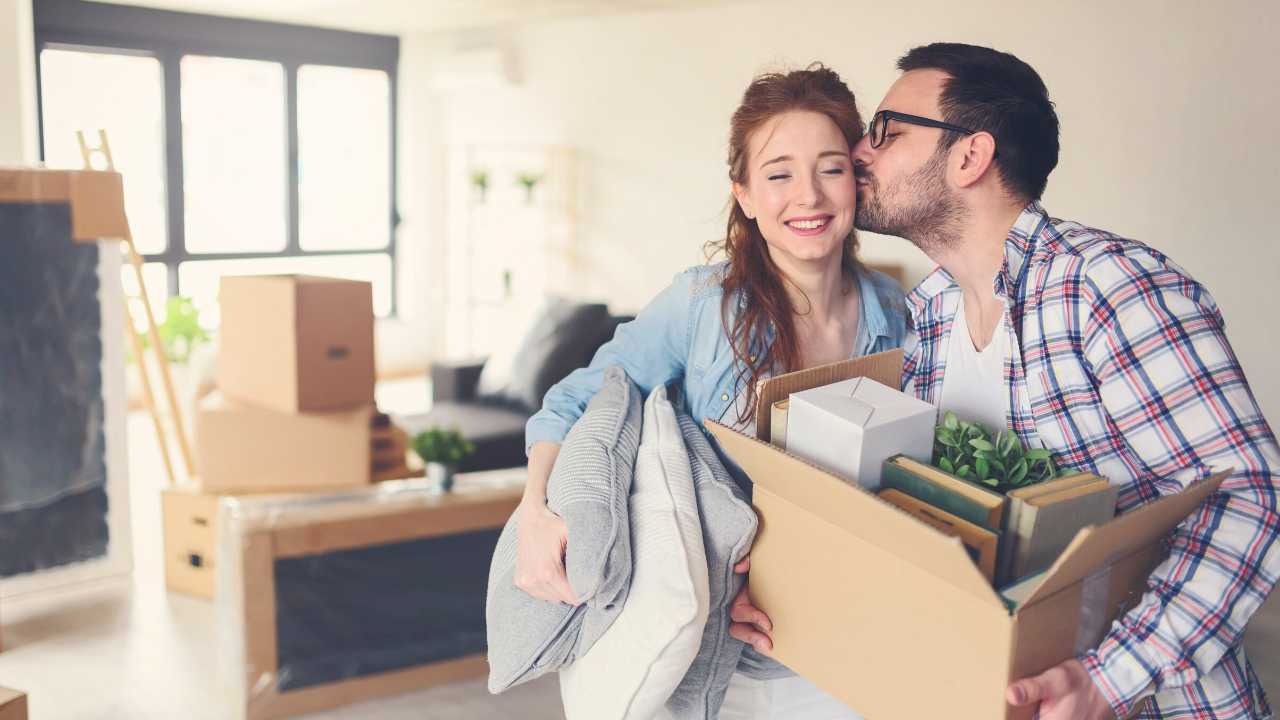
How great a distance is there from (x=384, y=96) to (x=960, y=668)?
7094mm

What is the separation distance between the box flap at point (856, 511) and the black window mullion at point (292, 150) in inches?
249

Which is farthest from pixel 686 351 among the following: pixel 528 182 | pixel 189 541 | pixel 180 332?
pixel 528 182

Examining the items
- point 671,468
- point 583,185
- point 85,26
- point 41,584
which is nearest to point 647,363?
point 671,468

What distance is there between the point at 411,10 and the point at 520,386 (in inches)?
110

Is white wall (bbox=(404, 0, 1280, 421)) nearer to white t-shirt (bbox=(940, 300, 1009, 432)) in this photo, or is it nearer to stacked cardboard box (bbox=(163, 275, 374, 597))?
white t-shirt (bbox=(940, 300, 1009, 432))

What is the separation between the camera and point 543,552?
131cm

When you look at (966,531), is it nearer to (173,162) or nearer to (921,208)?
(921,208)

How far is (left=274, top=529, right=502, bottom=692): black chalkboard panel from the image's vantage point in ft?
8.89

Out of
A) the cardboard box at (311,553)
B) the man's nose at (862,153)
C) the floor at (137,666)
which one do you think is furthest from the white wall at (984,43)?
the floor at (137,666)

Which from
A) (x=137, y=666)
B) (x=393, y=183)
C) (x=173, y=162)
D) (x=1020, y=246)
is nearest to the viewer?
(x=1020, y=246)

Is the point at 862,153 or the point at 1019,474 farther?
the point at 862,153

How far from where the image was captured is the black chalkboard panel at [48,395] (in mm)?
3232

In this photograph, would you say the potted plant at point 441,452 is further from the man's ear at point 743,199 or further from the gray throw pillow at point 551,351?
the man's ear at point 743,199

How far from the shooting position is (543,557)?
131cm
